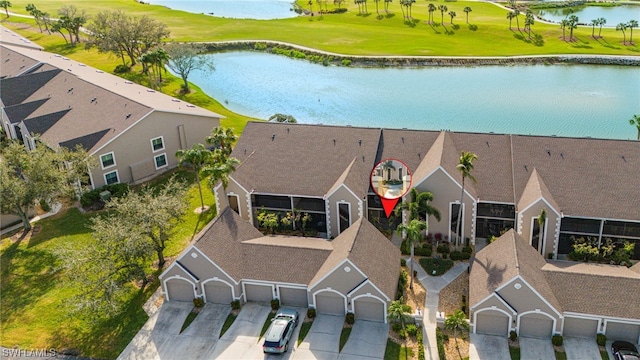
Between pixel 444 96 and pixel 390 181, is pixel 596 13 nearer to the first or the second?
pixel 444 96

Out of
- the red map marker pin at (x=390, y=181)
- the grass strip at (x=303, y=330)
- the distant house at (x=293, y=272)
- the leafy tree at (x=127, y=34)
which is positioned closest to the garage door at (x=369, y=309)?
the distant house at (x=293, y=272)

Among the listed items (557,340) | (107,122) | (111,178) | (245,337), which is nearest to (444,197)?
(557,340)

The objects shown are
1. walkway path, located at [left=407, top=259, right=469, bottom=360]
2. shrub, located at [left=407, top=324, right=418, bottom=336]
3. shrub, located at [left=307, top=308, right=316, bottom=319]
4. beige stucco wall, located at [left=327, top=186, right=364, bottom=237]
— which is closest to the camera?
walkway path, located at [left=407, top=259, right=469, bottom=360]

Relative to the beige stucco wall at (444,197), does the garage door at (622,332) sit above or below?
below

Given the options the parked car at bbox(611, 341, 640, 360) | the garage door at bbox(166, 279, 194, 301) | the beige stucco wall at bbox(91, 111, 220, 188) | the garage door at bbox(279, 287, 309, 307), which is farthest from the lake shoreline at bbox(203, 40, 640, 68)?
the parked car at bbox(611, 341, 640, 360)

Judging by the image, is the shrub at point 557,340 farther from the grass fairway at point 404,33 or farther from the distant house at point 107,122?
the grass fairway at point 404,33

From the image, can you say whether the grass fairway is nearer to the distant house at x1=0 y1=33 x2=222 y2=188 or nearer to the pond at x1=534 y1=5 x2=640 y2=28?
the pond at x1=534 y1=5 x2=640 y2=28
